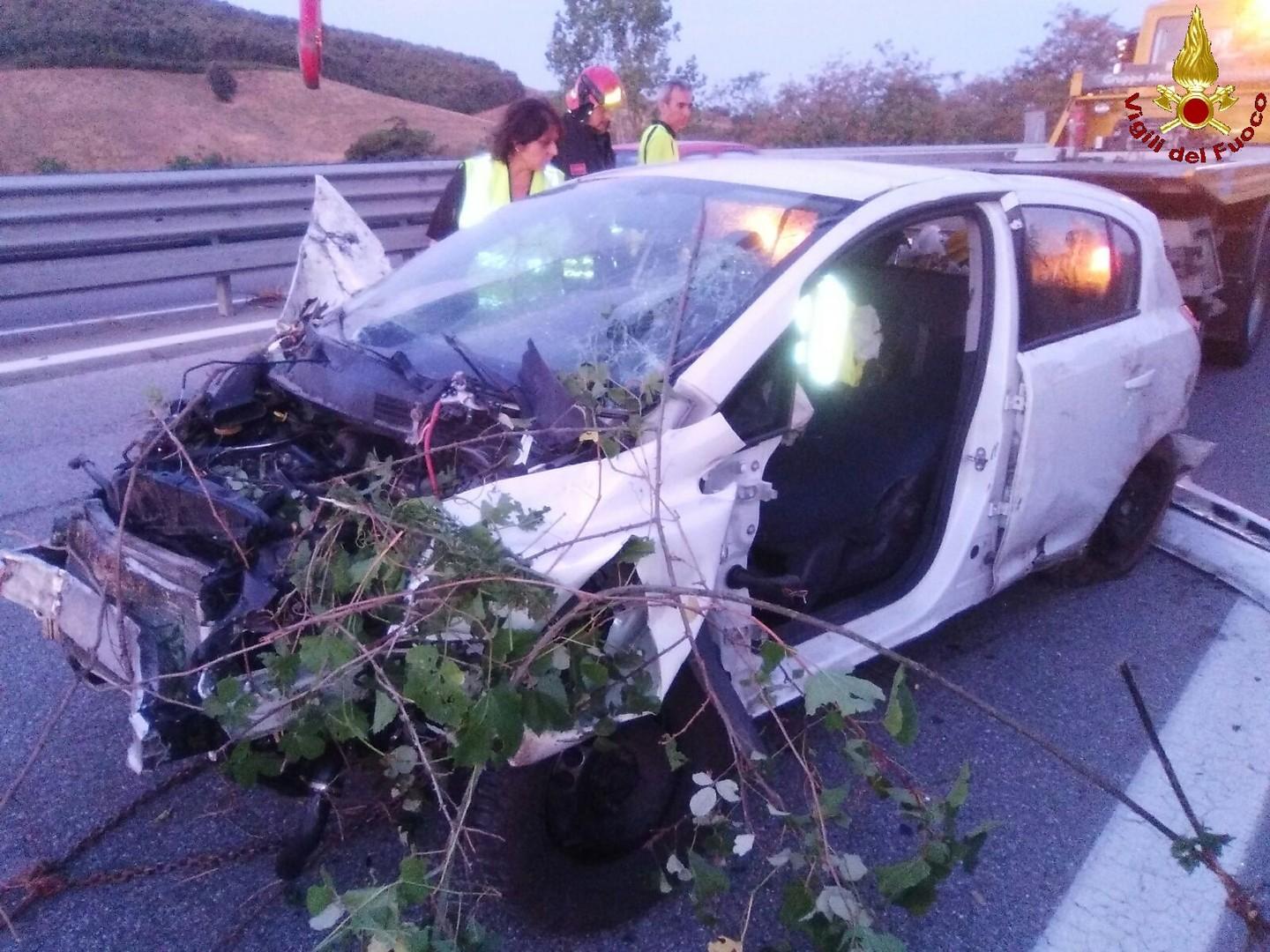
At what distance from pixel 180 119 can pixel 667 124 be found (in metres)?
21.8

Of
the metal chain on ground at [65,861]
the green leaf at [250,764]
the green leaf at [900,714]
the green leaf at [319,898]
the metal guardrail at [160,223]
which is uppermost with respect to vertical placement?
the green leaf at [900,714]

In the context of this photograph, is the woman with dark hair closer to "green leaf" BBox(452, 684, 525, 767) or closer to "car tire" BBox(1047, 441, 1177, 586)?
"car tire" BBox(1047, 441, 1177, 586)

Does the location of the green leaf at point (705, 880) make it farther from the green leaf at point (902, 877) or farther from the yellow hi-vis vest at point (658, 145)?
the yellow hi-vis vest at point (658, 145)

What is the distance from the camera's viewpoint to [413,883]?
1928mm

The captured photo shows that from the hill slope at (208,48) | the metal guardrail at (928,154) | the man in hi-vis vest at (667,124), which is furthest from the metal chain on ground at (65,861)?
the hill slope at (208,48)

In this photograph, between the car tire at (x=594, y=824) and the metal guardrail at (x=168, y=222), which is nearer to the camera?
the car tire at (x=594, y=824)

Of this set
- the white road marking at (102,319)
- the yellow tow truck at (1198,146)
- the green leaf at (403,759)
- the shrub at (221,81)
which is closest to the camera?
the green leaf at (403,759)

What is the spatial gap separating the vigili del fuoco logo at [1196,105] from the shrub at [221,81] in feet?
73.8

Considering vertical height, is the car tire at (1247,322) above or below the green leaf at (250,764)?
below

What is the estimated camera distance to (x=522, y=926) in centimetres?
241

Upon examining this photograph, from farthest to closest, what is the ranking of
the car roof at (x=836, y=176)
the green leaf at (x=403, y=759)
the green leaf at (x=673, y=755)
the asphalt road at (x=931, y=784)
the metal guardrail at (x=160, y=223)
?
the metal guardrail at (x=160, y=223), the car roof at (x=836, y=176), the asphalt road at (x=931, y=784), the green leaf at (x=673, y=755), the green leaf at (x=403, y=759)

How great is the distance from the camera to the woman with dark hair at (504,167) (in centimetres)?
493

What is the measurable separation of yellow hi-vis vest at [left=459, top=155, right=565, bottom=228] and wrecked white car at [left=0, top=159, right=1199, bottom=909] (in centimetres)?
134

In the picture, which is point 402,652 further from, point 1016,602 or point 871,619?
point 1016,602
